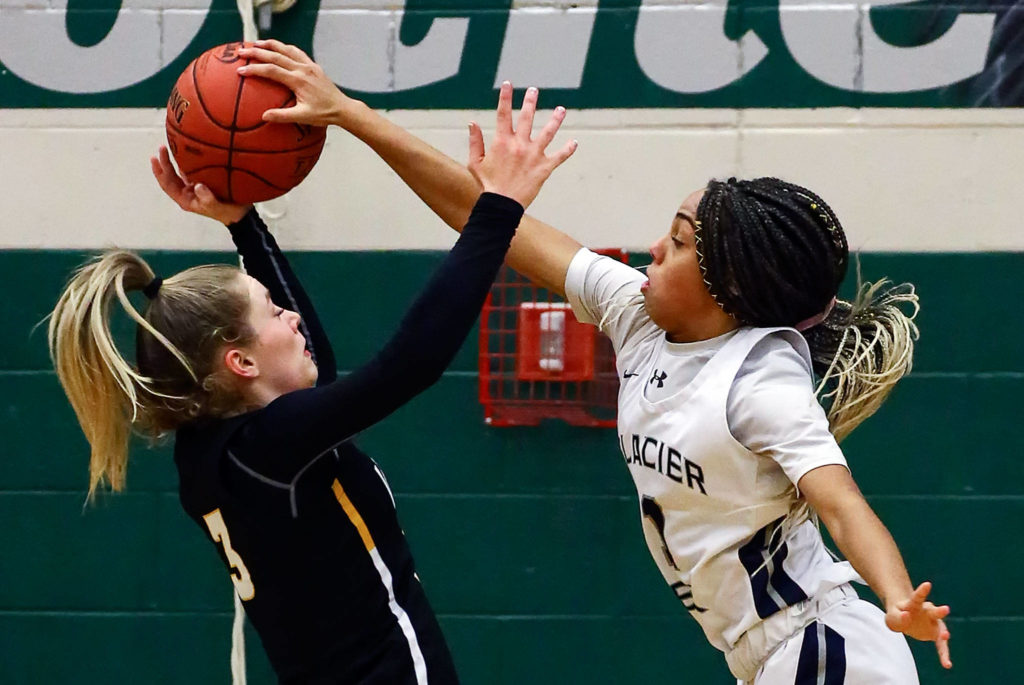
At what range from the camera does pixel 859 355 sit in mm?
2434

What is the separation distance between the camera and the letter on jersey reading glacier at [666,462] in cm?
228

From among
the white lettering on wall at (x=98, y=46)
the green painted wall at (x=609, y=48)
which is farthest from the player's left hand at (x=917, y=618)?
the white lettering on wall at (x=98, y=46)

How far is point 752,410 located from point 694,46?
1824 mm

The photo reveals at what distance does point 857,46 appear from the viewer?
369 centimetres

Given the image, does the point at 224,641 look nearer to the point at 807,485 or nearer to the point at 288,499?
the point at 288,499

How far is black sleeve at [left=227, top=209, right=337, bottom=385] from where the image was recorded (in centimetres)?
252

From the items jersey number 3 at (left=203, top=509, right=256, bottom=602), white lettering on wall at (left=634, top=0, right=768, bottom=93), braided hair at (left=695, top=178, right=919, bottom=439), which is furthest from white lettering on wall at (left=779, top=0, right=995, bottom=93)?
jersey number 3 at (left=203, top=509, right=256, bottom=602)

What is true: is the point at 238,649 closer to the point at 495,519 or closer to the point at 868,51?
the point at 495,519

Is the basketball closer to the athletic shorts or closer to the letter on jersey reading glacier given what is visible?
the letter on jersey reading glacier

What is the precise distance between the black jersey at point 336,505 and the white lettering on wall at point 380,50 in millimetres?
1833

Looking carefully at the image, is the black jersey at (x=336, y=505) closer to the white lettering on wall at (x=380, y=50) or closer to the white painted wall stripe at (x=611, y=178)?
the white painted wall stripe at (x=611, y=178)

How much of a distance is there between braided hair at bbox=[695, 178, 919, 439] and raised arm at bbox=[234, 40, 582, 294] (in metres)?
0.41

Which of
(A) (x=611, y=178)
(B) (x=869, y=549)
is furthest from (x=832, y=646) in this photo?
(A) (x=611, y=178)

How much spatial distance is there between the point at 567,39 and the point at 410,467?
1401 millimetres
